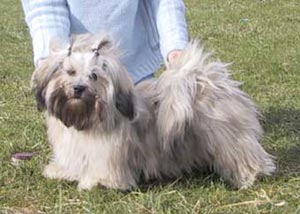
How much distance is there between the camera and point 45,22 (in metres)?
4.82

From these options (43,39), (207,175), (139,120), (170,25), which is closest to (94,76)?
(139,120)

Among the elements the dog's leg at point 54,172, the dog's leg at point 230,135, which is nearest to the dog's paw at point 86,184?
the dog's leg at point 54,172

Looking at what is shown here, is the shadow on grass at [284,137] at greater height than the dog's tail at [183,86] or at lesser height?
lesser

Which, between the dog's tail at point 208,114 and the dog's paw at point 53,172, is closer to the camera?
the dog's tail at point 208,114

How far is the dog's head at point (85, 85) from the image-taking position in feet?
13.9

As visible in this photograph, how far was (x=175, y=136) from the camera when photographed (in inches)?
178

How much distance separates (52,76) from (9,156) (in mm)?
1268

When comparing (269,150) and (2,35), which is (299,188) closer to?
(269,150)

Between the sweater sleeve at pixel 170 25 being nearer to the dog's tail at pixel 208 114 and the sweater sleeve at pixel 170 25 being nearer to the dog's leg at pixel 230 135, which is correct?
the dog's tail at pixel 208 114

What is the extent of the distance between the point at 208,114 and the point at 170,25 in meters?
0.66

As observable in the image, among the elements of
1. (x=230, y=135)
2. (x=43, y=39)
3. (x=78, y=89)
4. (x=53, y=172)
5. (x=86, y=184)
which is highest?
(x=78, y=89)

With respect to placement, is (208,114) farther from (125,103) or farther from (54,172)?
(54,172)

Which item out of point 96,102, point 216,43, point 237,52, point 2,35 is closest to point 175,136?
point 96,102

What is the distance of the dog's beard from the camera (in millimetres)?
4211
